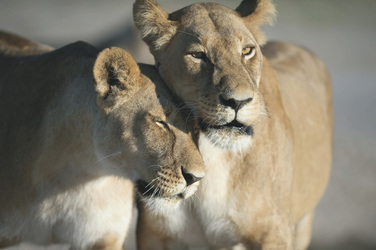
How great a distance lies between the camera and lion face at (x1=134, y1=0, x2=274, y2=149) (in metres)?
2.84

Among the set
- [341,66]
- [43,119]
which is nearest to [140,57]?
[43,119]

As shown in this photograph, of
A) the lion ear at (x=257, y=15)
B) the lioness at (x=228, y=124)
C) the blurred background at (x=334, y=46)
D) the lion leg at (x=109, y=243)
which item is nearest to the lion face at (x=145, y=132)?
the lioness at (x=228, y=124)

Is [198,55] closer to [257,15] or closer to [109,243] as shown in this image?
[257,15]

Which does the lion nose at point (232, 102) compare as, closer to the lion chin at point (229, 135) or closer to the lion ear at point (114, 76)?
the lion chin at point (229, 135)

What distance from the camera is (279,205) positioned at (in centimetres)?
350

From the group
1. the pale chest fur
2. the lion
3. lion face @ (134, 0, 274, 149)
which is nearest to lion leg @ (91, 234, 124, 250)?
the lion

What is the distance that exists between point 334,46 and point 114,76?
38.7ft

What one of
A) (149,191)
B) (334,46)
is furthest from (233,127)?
(334,46)

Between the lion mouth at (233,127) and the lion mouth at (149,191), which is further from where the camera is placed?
the lion mouth at (149,191)

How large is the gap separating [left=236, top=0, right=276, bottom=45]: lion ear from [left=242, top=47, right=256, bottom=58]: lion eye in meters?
0.28

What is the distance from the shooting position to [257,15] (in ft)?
11.4

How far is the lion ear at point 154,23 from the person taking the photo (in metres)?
3.16

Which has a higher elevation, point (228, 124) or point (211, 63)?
point (211, 63)

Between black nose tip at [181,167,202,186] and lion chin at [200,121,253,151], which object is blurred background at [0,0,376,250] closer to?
black nose tip at [181,167,202,186]
